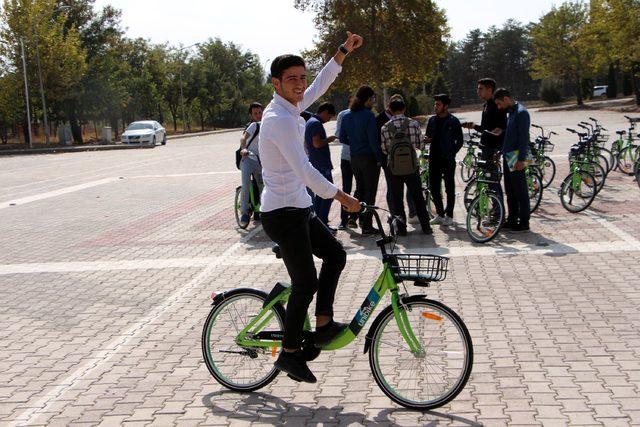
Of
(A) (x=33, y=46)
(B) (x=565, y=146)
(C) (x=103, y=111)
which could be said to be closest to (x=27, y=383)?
(B) (x=565, y=146)

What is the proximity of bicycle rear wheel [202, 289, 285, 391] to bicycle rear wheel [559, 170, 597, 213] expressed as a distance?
8.00 metres

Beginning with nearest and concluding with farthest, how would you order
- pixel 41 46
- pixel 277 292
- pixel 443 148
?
pixel 277 292 < pixel 443 148 < pixel 41 46

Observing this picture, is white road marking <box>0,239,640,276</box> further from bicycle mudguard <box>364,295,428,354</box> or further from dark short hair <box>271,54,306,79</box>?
dark short hair <box>271,54,306,79</box>

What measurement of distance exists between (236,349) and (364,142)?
234 inches

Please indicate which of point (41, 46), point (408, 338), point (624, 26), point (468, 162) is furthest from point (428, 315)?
point (624, 26)

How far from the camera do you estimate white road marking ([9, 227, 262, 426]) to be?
16.4 ft

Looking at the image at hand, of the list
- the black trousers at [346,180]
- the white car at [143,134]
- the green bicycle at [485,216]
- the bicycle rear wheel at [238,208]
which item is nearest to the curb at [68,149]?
the white car at [143,134]

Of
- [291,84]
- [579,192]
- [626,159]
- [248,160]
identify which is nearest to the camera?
[291,84]

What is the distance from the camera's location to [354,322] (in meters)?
4.76

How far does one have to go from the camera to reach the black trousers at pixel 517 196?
1035cm

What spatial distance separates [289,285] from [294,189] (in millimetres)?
640

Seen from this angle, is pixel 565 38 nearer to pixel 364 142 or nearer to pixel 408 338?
pixel 364 142

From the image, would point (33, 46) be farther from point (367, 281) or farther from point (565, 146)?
point (367, 281)

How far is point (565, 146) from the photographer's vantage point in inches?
971
